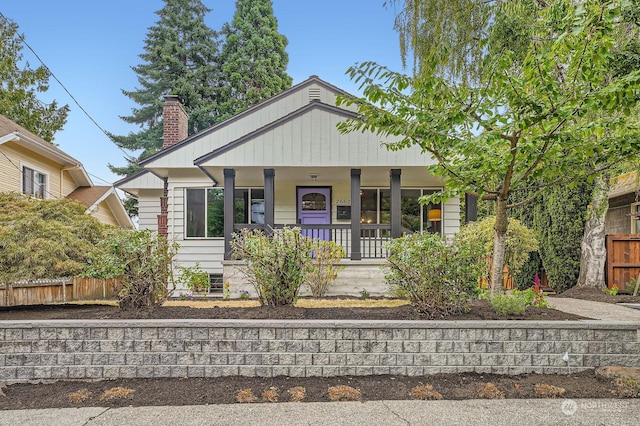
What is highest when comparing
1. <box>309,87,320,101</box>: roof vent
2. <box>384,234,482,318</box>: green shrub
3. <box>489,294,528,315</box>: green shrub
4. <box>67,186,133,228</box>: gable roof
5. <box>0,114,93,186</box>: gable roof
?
<box>309,87,320,101</box>: roof vent

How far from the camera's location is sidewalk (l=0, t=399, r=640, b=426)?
3256mm

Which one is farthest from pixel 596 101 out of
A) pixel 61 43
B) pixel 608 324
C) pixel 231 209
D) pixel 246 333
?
pixel 61 43

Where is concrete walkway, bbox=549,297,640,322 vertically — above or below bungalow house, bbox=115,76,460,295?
below

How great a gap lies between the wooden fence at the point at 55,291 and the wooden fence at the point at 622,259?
443 inches

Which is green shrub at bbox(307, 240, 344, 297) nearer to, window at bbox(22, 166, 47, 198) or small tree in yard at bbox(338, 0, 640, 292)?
small tree in yard at bbox(338, 0, 640, 292)

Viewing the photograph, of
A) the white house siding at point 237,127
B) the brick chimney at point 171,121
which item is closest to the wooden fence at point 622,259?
the white house siding at point 237,127

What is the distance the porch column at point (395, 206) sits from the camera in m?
9.00

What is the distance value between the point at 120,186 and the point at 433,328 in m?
12.5

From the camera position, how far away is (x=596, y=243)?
9.19 metres

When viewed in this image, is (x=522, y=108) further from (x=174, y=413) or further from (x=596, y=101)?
(x=174, y=413)

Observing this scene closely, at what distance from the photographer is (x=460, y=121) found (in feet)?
15.1

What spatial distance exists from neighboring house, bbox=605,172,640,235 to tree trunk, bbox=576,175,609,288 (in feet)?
5.45

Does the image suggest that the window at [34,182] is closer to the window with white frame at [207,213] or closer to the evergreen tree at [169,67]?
the window with white frame at [207,213]

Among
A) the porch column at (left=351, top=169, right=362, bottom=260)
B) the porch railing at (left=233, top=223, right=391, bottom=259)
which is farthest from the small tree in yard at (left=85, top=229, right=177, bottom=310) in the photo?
the porch column at (left=351, top=169, right=362, bottom=260)
